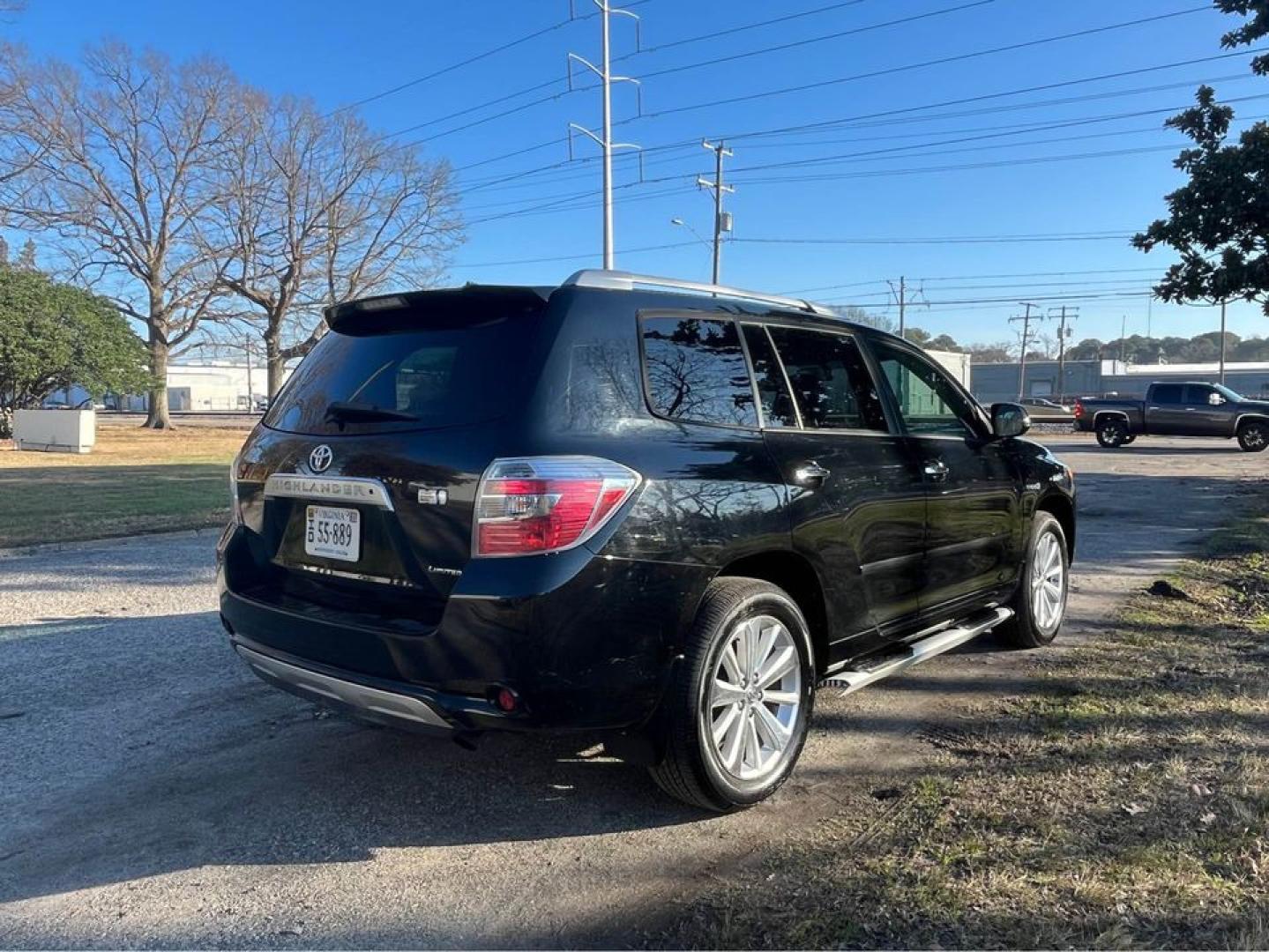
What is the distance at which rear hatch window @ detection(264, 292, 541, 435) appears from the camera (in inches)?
120

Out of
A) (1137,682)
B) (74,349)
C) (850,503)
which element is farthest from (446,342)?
(74,349)

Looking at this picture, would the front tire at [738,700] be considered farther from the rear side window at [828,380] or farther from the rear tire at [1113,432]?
the rear tire at [1113,432]

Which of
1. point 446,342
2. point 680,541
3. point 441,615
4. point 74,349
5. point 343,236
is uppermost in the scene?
point 343,236

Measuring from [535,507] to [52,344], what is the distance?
28979 mm

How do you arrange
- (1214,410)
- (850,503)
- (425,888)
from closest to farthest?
(425,888)
(850,503)
(1214,410)

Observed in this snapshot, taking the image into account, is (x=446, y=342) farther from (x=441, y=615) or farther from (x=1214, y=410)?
(x=1214, y=410)

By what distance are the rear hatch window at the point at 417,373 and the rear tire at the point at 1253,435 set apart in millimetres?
29163

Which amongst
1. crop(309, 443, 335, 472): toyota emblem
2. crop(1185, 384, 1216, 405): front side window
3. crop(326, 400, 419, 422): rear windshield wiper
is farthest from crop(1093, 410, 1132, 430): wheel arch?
crop(309, 443, 335, 472): toyota emblem

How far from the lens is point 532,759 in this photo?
3.84m

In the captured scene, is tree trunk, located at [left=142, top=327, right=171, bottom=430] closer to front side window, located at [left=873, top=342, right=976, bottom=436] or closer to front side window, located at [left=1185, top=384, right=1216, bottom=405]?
front side window, located at [left=1185, top=384, right=1216, bottom=405]

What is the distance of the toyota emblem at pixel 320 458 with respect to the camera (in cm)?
326

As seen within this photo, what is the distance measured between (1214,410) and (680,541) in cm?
2966

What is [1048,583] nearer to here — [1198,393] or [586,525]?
[586,525]

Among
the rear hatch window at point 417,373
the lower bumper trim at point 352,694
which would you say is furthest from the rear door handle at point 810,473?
the lower bumper trim at point 352,694
